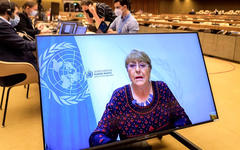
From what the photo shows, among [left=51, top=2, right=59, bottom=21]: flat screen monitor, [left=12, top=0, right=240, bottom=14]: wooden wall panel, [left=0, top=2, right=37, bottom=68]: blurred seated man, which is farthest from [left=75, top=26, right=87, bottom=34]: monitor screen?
[left=12, top=0, right=240, bottom=14]: wooden wall panel

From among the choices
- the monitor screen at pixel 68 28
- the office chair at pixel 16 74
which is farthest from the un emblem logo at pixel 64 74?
the monitor screen at pixel 68 28

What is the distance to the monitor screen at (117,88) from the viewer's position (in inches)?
38.4

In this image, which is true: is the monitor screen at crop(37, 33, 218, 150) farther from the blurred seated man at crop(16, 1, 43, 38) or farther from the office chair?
the blurred seated man at crop(16, 1, 43, 38)

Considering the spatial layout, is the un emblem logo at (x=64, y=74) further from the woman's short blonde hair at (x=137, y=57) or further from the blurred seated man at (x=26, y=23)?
the blurred seated man at (x=26, y=23)

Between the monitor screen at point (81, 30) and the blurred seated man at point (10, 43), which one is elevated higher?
the monitor screen at point (81, 30)

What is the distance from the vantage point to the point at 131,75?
112cm

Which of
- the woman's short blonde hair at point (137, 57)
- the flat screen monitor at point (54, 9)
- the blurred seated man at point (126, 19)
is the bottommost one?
the woman's short blonde hair at point (137, 57)

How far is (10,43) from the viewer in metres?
2.03

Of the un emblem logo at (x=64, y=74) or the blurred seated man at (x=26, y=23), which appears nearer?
the un emblem logo at (x=64, y=74)

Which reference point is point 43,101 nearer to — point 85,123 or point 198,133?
point 85,123

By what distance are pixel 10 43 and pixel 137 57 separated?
4.68 feet

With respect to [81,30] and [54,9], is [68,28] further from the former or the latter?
[54,9]

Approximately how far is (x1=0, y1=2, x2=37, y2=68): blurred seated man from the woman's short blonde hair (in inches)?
51.1

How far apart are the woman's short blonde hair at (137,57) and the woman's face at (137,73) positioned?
2cm
